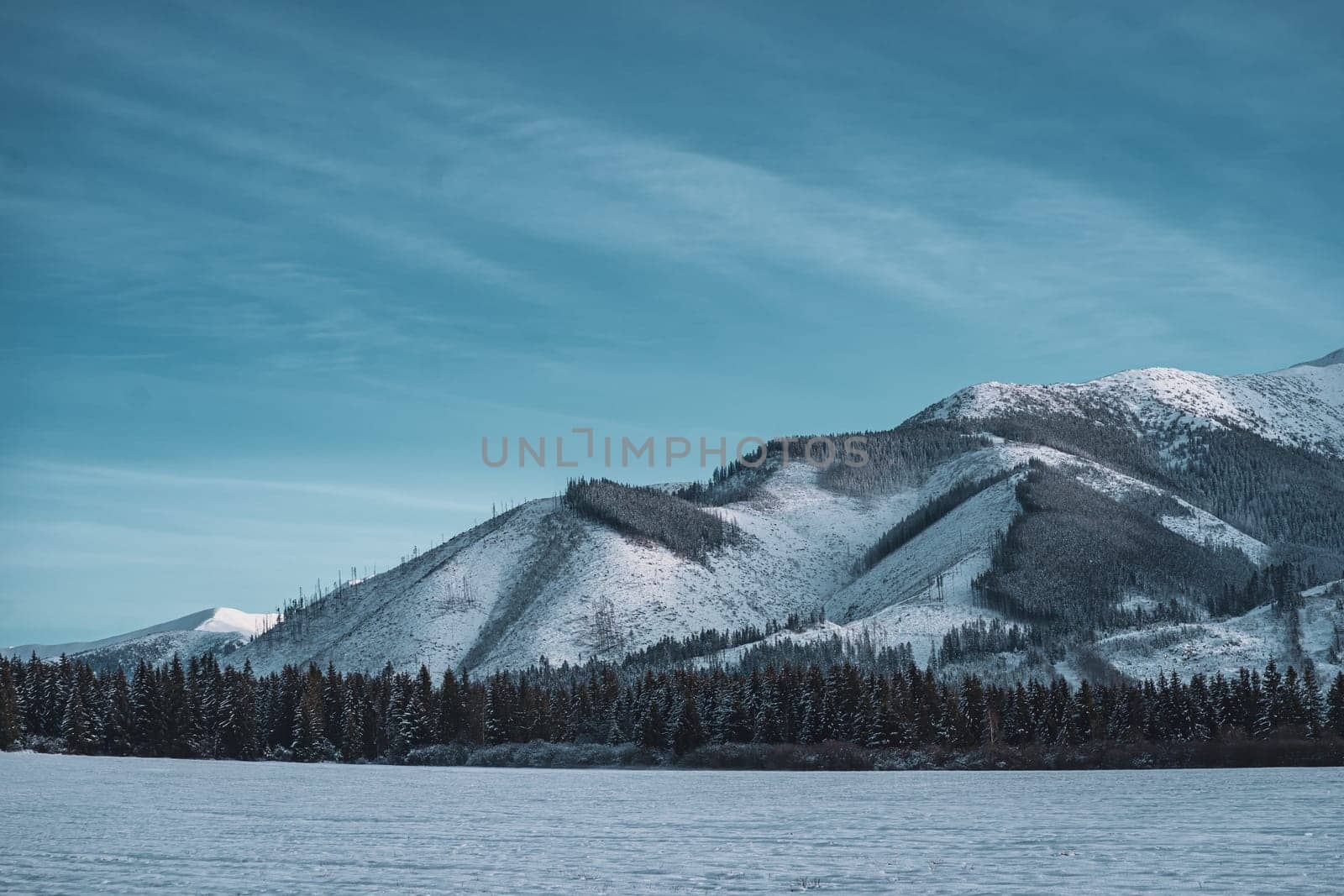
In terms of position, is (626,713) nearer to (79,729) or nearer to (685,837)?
(79,729)

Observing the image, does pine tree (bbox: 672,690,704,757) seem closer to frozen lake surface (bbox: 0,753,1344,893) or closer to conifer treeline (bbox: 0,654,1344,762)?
conifer treeline (bbox: 0,654,1344,762)

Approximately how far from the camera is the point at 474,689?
176 meters

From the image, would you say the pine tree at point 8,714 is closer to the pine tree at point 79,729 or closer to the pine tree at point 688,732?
the pine tree at point 79,729

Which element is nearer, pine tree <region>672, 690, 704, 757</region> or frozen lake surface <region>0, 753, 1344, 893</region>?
frozen lake surface <region>0, 753, 1344, 893</region>

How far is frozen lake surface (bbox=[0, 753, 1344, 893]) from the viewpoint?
121 feet

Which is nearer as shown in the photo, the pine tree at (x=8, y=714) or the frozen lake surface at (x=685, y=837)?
the frozen lake surface at (x=685, y=837)

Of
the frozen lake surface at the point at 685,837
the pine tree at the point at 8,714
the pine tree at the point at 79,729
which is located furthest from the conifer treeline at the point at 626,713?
the frozen lake surface at the point at 685,837

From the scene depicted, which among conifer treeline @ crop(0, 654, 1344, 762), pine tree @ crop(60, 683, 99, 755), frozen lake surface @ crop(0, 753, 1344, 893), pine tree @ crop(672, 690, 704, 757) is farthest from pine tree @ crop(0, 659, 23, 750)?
pine tree @ crop(672, 690, 704, 757)

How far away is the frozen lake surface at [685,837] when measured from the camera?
1453 inches

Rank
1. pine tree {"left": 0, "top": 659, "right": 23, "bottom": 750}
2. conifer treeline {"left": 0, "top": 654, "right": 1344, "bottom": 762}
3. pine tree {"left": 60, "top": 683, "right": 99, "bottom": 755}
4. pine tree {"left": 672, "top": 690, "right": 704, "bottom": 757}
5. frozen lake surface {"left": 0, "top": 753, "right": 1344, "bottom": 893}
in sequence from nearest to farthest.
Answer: frozen lake surface {"left": 0, "top": 753, "right": 1344, "bottom": 893}, conifer treeline {"left": 0, "top": 654, "right": 1344, "bottom": 762}, pine tree {"left": 672, "top": 690, "right": 704, "bottom": 757}, pine tree {"left": 0, "top": 659, "right": 23, "bottom": 750}, pine tree {"left": 60, "top": 683, "right": 99, "bottom": 755}

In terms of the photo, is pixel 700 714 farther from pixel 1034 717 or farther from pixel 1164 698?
pixel 1164 698

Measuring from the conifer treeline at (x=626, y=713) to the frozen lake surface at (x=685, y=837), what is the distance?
4269cm

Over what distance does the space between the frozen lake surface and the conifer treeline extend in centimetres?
4269

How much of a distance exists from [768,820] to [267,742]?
127 m
